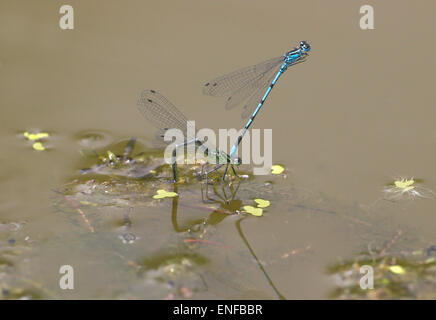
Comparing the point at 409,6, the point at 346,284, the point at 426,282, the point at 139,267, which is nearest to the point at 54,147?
the point at 139,267

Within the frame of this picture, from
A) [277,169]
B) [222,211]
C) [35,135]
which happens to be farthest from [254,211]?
[35,135]

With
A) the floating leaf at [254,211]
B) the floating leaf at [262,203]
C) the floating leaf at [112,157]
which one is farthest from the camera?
the floating leaf at [112,157]

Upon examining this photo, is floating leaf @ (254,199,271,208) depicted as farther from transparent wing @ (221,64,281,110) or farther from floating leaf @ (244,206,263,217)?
transparent wing @ (221,64,281,110)

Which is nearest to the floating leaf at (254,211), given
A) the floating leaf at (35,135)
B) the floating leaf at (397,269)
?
the floating leaf at (397,269)

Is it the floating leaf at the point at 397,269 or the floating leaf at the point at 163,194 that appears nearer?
the floating leaf at the point at 397,269

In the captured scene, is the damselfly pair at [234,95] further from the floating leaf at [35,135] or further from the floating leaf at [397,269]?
the floating leaf at [397,269]

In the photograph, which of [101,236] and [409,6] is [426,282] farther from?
[409,6]

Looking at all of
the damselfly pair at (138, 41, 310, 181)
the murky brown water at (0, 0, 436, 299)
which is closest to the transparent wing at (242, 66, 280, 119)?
the damselfly pair at (138, 41, 310, 181)
